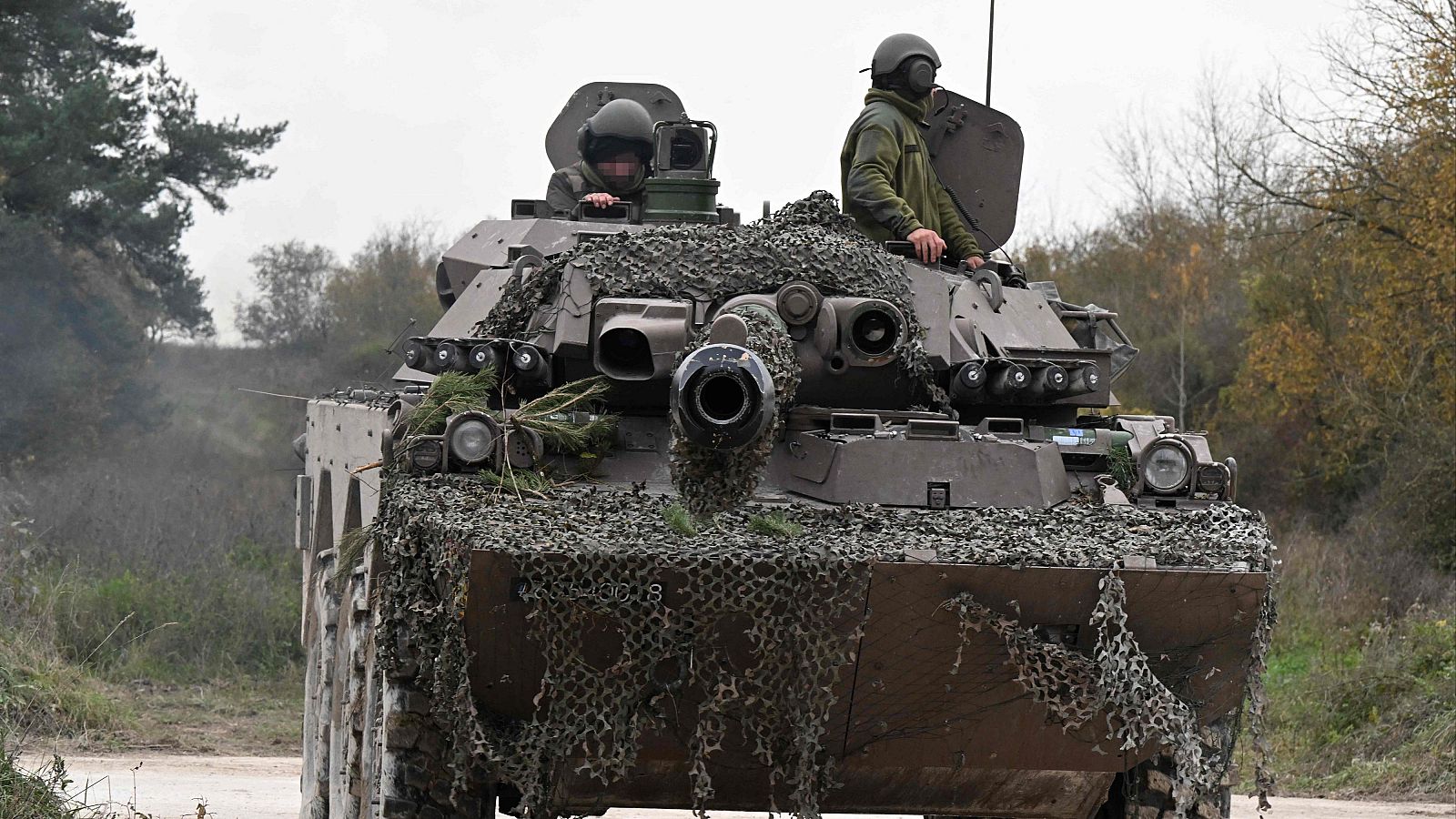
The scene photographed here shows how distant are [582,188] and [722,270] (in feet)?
10.4

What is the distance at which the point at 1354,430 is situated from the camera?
20328 millimetres

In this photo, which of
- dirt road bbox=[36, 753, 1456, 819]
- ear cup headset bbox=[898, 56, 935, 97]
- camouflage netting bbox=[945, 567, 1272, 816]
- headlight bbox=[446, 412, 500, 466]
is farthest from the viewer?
dirt road bbox=[36, 753, 1456, 819]

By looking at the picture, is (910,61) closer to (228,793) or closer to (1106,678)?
(1106,678)

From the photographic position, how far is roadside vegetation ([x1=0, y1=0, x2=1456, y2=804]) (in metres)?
12.6

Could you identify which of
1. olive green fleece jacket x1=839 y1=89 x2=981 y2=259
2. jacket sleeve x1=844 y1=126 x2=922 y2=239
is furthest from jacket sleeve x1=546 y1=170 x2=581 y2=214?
jacket sleeve x1=844 y1=126 x2=922 y2=239

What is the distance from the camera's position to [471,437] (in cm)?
Result: 614

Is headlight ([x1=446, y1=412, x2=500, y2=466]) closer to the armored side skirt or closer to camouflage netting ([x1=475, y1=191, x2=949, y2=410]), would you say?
the armored side skirt

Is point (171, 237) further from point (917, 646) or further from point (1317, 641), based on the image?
point (917, 646)

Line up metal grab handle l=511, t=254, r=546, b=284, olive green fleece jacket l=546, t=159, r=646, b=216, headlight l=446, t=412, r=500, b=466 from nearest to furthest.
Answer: headlight l=446, t=412, r=500, b=466, metal grab handle l=511, t=254, r=546, b=284, olive green fleece jacket l=546, t=159, r=646, b=216

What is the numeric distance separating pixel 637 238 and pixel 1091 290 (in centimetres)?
2054

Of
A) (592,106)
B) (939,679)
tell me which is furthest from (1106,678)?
(592,106)

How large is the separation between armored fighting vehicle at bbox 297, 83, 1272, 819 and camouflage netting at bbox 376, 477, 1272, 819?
0.04ft

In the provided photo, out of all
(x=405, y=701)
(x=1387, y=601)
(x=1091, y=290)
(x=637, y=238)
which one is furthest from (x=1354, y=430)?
(x=405, y=701)

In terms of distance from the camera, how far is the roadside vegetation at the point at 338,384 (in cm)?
1259
